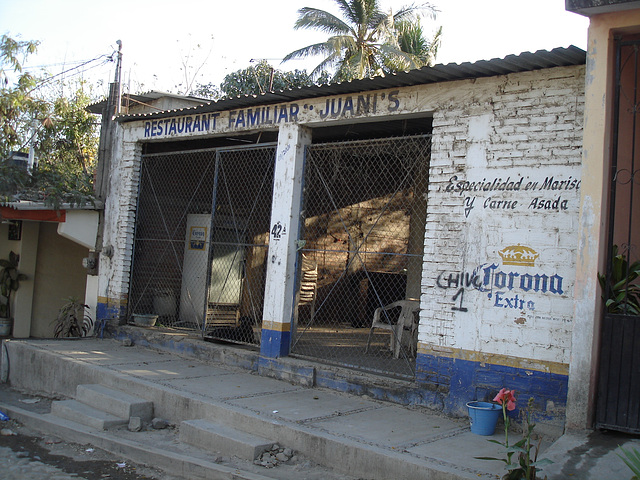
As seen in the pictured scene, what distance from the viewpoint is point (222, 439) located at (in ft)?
19.1

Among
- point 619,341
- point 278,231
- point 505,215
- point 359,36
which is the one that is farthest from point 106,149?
point 359,36

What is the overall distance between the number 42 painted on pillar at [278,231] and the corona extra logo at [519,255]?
3.14 meters

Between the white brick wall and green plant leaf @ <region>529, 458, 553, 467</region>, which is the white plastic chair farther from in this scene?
green plant leaf @ <region>529, 458, 553, 467</region>

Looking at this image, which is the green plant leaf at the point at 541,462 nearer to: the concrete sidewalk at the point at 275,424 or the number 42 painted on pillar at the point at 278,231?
the concrete sidewalk at the point at 275,424

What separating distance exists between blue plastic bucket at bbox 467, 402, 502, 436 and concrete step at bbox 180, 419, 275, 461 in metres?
1.99

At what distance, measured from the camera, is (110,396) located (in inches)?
283

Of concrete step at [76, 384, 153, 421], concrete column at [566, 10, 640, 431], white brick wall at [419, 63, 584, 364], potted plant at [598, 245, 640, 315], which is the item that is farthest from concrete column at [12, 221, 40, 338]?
potted plant at [598, 245, 640, 315]

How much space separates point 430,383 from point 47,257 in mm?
11695

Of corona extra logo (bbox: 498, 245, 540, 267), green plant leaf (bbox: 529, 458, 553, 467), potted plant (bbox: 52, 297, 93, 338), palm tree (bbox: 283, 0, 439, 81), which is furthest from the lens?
palm tree (bbox: 283, 0, 439, 81)

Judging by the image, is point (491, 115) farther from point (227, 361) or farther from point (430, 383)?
point (227, 361)

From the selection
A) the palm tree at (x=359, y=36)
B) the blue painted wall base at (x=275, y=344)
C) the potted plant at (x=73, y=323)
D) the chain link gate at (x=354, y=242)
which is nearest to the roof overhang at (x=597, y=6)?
the blue painted wall base at (x=275, y=344)

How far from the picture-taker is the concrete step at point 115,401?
22.7ft

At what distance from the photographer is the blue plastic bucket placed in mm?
5645

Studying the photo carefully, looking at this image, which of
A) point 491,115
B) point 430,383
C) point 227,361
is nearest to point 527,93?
point 491,115
